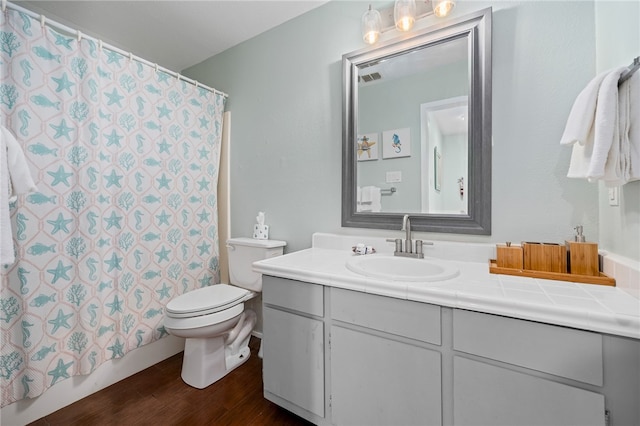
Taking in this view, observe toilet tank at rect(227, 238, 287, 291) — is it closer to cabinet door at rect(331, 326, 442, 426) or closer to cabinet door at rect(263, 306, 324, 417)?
cabinet door at rect(263, 306, 324, 417)

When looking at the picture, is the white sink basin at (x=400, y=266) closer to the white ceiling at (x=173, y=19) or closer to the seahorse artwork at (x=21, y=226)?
the seahorse artwork at (x=21, y=226)

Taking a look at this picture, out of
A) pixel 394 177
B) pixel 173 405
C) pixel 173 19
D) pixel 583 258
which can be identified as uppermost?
pixel 173 19

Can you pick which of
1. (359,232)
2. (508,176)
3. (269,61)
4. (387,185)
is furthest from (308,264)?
(269,61)

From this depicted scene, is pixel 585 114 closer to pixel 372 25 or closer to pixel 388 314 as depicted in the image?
pixel 388 314

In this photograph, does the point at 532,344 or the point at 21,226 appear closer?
the point at 532,344

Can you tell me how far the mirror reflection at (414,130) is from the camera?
139cm

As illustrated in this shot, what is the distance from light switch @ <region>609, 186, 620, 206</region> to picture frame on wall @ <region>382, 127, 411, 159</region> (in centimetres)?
82

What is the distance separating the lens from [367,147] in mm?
1649

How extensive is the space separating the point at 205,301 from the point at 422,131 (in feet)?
5.35

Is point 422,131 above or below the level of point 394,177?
above

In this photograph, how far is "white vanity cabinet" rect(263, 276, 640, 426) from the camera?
74cm

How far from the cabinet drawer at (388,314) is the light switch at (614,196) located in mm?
765

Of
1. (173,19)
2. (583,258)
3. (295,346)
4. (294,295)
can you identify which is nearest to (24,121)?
(173,19)

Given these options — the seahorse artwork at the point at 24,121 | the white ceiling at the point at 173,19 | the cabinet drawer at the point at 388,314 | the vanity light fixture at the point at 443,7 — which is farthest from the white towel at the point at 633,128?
the seahorse artwork at the point at 24,121
